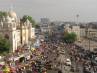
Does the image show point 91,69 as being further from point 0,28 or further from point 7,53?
point 0,28

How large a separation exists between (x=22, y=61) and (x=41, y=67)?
4.38 metres

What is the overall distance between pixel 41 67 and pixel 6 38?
1197cm

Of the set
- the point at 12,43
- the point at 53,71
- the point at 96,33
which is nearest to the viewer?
the point at 53,71

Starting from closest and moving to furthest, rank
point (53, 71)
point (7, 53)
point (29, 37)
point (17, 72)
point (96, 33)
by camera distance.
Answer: point (17, 72) → point (53, 71) → point (7, 53) → point (29, 37) → point (96, 33)

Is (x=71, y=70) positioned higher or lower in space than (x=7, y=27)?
lower

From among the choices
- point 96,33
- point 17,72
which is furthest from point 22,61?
point 96,33

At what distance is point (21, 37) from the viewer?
5134 centimetres

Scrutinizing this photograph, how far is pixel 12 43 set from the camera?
4088cm

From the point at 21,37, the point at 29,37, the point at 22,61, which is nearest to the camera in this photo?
the point at 22,61

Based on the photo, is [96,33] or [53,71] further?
[96,33]

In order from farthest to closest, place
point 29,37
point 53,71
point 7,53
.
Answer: point 29,37 < point 7,53 < point 53,71

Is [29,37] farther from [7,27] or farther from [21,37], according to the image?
[7,27]

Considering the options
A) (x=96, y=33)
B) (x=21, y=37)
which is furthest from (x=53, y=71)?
(x=96, y=33)

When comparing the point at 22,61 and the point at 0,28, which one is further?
the point at 0,28
